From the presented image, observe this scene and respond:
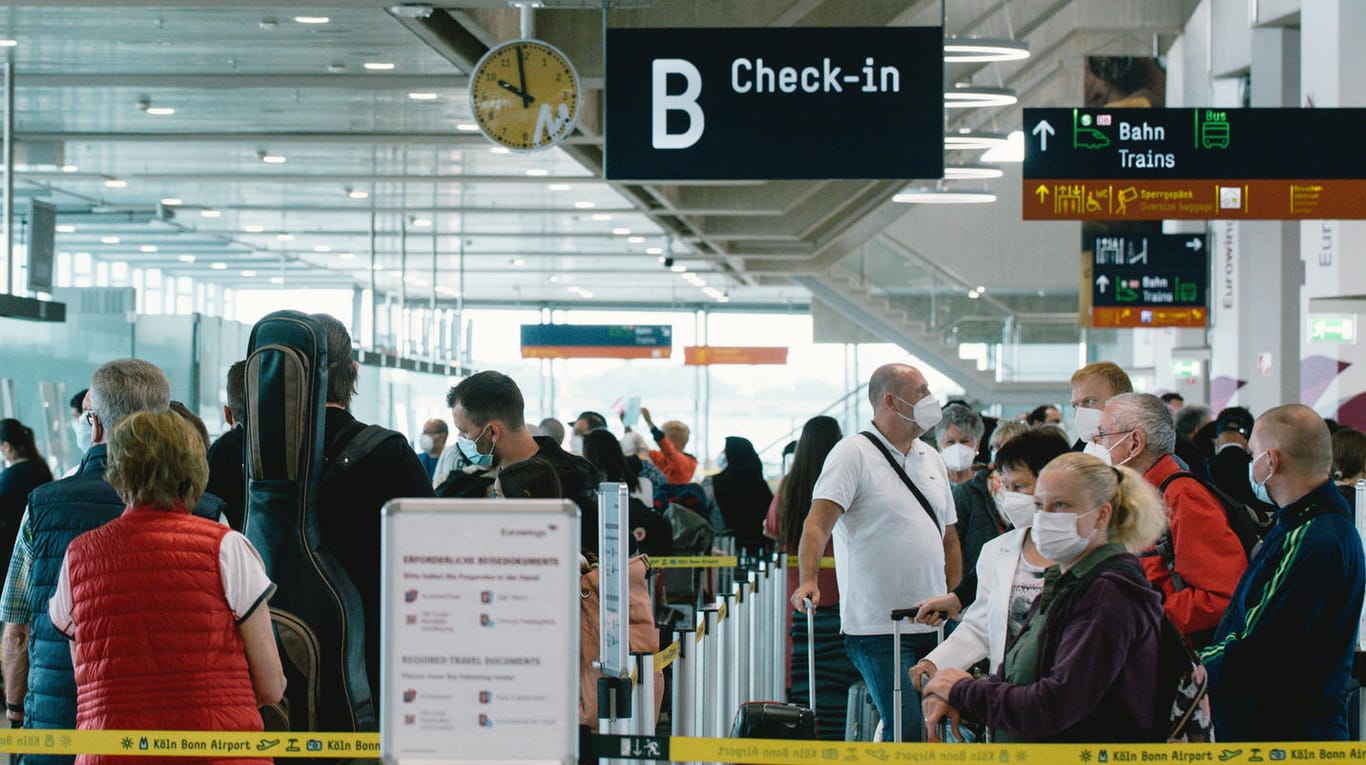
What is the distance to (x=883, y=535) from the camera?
19.1 ft

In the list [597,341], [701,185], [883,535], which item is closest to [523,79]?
[883,535]

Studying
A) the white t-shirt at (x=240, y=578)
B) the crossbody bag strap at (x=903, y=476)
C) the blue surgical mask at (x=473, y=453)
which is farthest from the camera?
the crossbody bag strap at (x=903, y=476)

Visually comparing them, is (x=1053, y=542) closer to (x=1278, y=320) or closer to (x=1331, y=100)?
(x=1331, y=100)

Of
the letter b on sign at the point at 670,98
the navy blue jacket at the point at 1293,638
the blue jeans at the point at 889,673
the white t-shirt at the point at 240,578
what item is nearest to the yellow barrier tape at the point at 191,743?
the white t-shirt at the point at 240,578

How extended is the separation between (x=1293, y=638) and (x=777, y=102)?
4497mm

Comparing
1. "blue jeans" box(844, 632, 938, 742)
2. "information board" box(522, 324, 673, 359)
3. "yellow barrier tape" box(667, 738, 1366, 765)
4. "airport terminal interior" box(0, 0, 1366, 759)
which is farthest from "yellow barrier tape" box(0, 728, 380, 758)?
"information board" box(522, 324, 673, 359)

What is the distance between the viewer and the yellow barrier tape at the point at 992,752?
134 inches

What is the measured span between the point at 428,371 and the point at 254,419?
1882cm

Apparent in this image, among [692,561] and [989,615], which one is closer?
[989,615]

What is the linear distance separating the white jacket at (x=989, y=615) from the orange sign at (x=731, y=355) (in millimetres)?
31675

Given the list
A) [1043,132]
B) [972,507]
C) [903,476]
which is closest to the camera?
[903,476]

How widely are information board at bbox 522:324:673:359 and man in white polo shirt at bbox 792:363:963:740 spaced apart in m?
27.0

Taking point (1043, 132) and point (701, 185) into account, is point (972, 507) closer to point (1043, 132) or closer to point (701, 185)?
point (1043, 132)

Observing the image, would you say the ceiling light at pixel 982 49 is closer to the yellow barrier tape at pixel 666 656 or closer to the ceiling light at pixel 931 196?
the ceiling light at pixel 931 196
